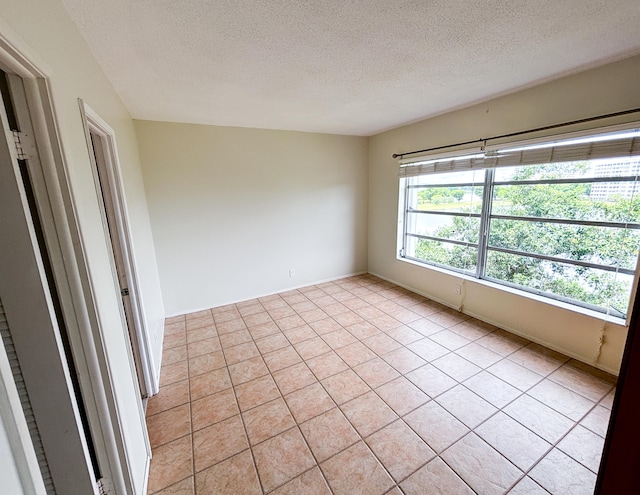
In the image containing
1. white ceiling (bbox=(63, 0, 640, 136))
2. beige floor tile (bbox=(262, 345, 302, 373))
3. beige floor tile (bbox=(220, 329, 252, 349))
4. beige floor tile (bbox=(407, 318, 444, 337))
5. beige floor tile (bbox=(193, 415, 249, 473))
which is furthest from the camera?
beige floor tile (bbox=(407, 318, 444, 337))

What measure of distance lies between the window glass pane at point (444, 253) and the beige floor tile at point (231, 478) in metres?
3.04

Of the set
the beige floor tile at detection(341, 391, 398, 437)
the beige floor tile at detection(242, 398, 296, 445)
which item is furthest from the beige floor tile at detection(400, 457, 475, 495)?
the beige floor tile at detection(242, 398, 296, 445)

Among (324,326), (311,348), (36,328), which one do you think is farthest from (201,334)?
(36,328)

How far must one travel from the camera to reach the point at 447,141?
3.21 m

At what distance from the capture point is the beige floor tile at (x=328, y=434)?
1625 millimetres

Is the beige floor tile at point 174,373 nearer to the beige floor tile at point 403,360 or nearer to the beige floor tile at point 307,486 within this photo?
the beige floor tile at point 307,486

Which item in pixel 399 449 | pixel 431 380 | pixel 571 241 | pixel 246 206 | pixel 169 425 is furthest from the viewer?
pixel 246 206

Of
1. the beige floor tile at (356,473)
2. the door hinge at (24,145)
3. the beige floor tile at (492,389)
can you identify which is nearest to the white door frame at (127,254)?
the door hinge at (24,145)

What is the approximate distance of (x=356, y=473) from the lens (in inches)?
58.5

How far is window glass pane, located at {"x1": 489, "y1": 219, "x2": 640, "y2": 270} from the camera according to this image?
209cm

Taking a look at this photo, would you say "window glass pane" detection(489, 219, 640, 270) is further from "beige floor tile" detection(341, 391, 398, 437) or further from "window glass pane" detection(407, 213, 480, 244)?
"beige floor tile" detection(341, 391, 398, 437)

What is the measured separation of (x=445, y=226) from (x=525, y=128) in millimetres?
1385

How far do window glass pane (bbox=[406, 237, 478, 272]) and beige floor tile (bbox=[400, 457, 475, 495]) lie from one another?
2.32 m

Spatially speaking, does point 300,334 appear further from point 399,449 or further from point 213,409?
point 399,449
